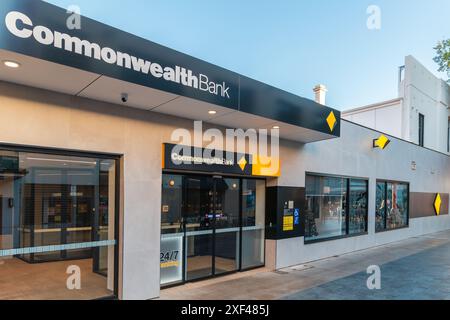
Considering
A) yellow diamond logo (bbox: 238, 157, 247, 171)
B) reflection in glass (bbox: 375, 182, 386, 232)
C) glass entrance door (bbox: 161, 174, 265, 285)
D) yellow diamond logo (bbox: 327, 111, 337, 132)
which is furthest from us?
reflection in glass (bbox: 375, 182, 386, 232)

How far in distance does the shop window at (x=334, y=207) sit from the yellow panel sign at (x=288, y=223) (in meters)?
0.88

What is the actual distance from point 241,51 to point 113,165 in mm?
6840

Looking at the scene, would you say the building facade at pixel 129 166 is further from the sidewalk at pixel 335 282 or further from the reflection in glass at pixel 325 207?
the reflection in glass at pixel 325 207

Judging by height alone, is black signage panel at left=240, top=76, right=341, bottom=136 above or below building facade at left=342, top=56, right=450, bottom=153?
below

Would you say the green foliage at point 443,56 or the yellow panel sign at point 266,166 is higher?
the green foliage at point 443,56

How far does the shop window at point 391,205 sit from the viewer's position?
40.4 feet

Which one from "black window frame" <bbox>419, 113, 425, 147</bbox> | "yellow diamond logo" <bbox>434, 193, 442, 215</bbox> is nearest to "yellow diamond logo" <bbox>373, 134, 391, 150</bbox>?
"yellow diamond logo" <bbox>434, 193, 442, 215</bbox>

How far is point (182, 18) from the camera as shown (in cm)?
770

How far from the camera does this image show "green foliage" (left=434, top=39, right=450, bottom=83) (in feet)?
69.0

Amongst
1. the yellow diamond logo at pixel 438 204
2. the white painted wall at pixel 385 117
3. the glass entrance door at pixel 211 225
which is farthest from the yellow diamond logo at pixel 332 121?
the yellow diamond logo at pixel 438 204

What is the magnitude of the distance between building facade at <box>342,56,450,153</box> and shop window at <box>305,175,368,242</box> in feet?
23.2

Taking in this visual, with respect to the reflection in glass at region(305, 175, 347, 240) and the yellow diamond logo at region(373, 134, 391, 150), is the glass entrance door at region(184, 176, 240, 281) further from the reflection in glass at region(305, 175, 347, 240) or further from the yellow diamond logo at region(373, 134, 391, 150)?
the yellow diamond logo at region(373, 134, 391, 150)

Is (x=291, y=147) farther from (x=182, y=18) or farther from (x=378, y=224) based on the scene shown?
(x=378, y=224)

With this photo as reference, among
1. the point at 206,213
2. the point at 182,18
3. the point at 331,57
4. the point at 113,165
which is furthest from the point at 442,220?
the point at 113,165
